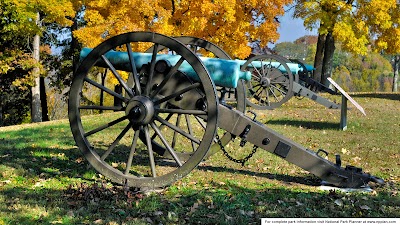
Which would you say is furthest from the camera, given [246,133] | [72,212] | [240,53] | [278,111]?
[240,53]

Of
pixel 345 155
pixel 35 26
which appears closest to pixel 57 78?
pixel 35 26

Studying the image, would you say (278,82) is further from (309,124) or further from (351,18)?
(351,18)

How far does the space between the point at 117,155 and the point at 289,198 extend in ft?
10.5

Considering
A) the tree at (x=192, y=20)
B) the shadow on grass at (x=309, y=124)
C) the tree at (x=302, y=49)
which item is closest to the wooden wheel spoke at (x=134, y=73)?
the shadow on grass at (x=309, y=124)

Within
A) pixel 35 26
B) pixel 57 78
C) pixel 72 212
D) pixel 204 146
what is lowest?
pixel 72 212

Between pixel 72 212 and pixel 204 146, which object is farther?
pixel 204 146

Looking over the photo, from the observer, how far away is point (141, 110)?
496cm

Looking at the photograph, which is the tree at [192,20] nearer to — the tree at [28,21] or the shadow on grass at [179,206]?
the tree at [28,21]

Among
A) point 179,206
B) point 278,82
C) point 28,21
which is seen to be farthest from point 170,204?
point 28,21

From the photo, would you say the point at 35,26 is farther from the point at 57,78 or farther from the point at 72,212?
the point at 72,212

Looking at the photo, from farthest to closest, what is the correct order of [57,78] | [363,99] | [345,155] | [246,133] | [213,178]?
[57,78]
[363,99]
[345,155]
[213,178]
[246,133]

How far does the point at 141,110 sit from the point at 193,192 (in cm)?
111

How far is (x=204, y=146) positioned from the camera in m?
4.67

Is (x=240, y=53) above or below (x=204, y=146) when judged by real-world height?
above
